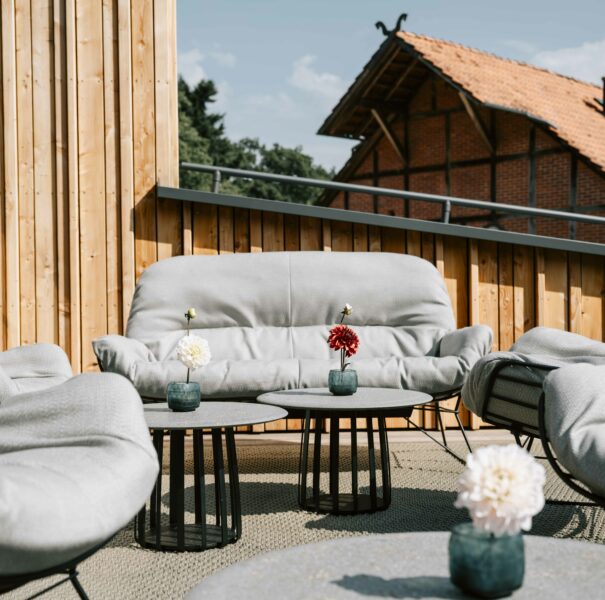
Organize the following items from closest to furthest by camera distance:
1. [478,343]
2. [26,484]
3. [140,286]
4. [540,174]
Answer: [26,484] < [478,343] < [140,286] < [540,174]

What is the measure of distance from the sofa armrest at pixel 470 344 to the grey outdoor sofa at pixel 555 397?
0.35 meters

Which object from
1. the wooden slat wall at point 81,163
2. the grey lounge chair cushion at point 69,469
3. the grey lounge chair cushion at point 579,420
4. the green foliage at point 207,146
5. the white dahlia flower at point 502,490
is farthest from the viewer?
the green foliage at point 207,146

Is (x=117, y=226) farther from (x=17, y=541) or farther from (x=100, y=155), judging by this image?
(x=17, y=541)

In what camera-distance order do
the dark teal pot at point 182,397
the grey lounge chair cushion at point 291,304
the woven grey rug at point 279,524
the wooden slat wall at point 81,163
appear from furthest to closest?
1. the wooden slat wall at point 81,163
2. the grey lounge chair cushion at point 291,304
3. the dark teal pot at point 182,397
4. the woven grey rug at point 279,524

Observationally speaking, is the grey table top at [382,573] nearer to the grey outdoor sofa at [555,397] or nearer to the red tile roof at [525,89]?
the grey outdoor sofa at [555,397]

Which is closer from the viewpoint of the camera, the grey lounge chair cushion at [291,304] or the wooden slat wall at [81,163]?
the grey lounge chair cushion at [291,304]

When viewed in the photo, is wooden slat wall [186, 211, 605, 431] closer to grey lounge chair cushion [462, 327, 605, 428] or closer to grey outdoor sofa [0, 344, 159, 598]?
grey lounge chair cushion [462, 327, 605, 428]

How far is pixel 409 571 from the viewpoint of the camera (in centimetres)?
113

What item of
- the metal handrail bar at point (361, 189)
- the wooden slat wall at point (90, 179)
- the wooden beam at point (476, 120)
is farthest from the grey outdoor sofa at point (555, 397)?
the wooden beam at point (476, 120)

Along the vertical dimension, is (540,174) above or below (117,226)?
above

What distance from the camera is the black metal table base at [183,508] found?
8.45 feet

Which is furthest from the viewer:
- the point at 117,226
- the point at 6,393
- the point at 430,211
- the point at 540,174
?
the point at 430,211

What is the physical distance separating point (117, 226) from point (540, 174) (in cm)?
924

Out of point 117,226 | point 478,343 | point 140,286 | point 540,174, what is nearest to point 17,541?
point 478,343
